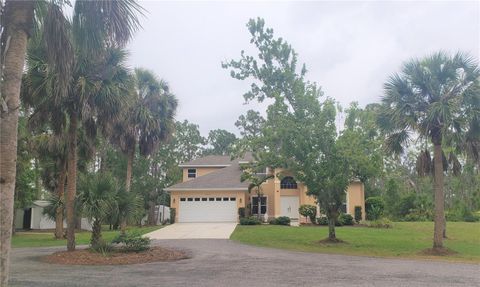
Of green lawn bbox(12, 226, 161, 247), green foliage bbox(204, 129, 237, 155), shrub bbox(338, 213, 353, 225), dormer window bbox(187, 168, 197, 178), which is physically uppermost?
green foliage bbox(204, 129, 237, 155)

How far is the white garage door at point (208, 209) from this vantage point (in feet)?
114

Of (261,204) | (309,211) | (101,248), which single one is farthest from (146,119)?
(261,204)

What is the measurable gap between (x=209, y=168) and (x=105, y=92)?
86.7 ft

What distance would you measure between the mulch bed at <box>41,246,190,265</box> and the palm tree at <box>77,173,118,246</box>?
843 mm

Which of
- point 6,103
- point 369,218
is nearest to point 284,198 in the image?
point 369,218

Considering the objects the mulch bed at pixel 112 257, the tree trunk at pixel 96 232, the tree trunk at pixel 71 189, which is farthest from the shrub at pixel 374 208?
the tree trunk at pixel 71 189

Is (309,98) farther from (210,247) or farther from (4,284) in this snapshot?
(4,284)

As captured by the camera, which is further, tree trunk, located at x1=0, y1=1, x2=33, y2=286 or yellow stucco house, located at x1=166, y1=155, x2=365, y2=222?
yellow stucco house, located at x1=166, y1=155, x2=365, y2=222

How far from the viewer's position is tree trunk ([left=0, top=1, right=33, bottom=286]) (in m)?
6.79

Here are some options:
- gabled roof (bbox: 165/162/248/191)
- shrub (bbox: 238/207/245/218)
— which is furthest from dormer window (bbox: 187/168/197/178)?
shrub (bbox: 238/207/245/218)

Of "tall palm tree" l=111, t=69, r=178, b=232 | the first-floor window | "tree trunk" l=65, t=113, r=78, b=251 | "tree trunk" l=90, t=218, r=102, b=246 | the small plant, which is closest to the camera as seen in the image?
the small plant

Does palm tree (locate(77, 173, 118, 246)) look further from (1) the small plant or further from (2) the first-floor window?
(2) the first-floor window

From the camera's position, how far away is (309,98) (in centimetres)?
1991

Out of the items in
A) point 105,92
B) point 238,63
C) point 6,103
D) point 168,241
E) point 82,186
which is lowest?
point 168,241
